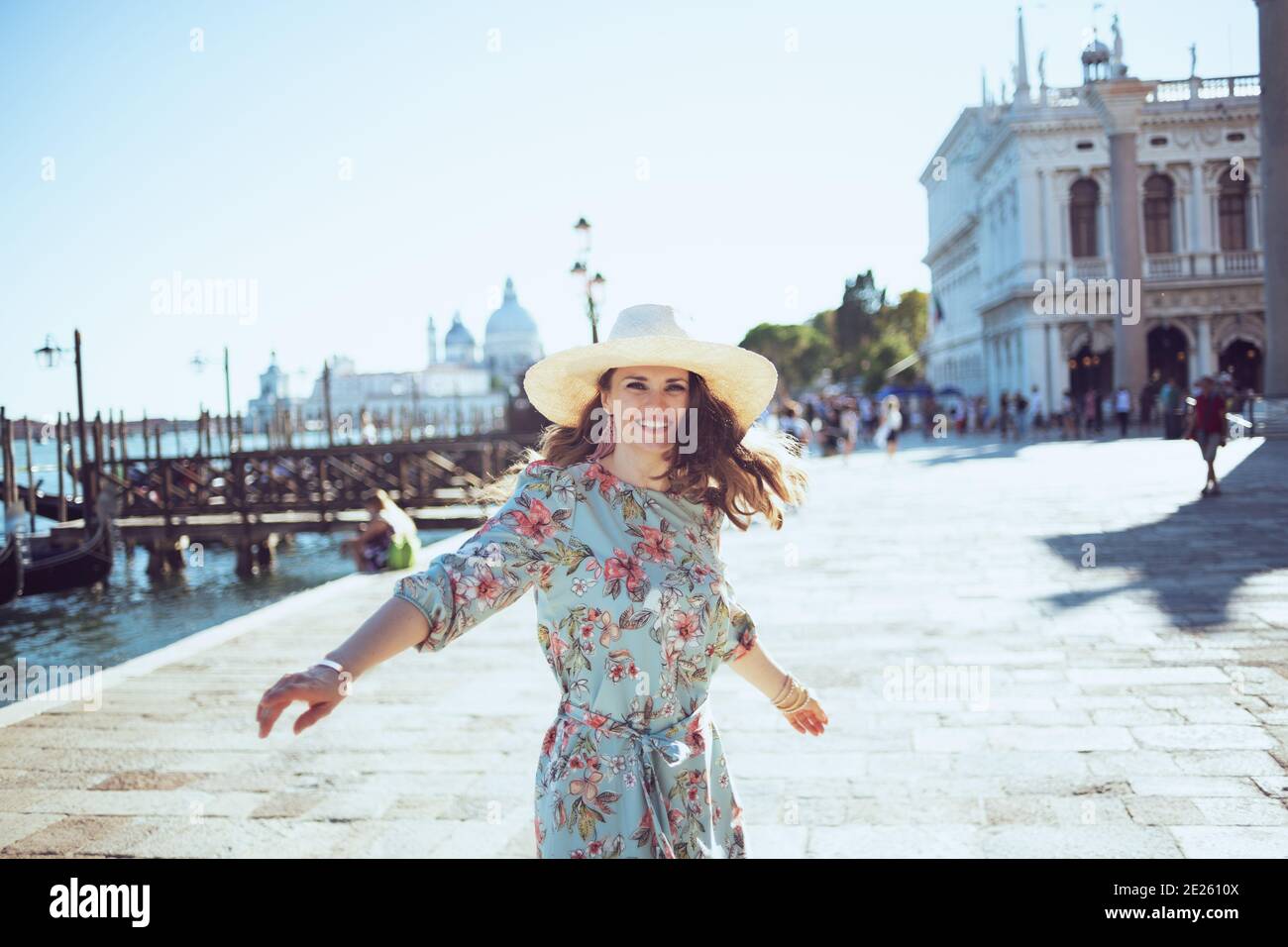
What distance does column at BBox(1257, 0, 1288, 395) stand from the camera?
60.5 ft

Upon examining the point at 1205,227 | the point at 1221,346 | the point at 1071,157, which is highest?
the point at 1071,157

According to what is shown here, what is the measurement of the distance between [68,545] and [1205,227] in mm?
34236

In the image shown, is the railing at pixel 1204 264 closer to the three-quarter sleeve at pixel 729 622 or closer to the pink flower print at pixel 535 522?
the three-quarter sleeve at pixel 729 622

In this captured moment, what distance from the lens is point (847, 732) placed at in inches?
193

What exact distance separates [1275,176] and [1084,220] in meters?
21.8

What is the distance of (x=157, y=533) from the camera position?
21344mm

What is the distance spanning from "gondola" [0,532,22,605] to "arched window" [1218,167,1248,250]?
35.9 m

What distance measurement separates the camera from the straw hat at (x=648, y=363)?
2.35 m

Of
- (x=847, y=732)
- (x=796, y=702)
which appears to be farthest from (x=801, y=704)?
(x=847, y=732)

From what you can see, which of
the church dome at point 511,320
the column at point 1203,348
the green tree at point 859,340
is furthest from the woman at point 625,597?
the church dome at point 511,320

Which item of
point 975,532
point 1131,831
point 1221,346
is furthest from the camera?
point 1221,346
